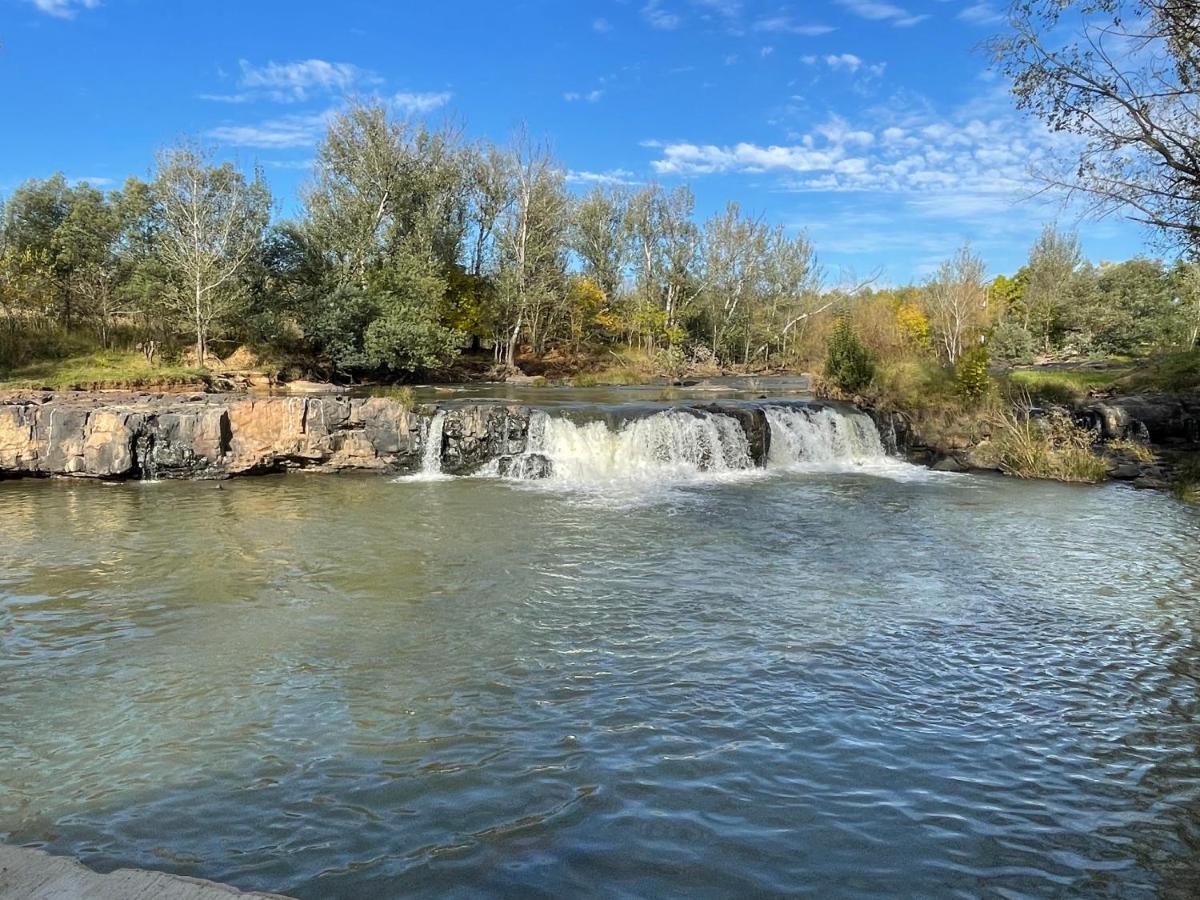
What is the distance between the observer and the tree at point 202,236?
25.6 metres

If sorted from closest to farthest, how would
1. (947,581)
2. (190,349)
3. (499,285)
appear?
(947,581), (190,349), (499,285)

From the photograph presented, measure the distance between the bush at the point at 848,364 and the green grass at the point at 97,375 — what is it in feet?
57.3

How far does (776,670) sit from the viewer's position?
18.8ft

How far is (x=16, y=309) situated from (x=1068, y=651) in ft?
102

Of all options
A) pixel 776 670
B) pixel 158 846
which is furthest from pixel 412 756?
pixel 776 670

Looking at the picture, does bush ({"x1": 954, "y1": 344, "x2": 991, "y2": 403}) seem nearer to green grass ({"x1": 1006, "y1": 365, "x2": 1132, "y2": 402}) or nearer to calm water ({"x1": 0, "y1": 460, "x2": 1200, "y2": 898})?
green grass ({"x1": 1006, "y1": 365, "x2": 1132, "y2": 402})

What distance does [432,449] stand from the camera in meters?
15.9

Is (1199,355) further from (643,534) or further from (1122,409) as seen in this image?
(643,534)

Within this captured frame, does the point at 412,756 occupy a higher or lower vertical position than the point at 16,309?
lower

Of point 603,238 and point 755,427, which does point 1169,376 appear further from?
point 603,238

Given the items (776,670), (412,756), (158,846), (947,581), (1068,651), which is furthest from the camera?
(947,581)

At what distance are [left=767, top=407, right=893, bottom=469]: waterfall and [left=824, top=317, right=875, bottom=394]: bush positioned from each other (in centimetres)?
169

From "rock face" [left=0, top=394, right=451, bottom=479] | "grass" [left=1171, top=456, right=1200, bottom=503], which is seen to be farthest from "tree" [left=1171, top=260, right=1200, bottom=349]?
"rock face" [left=0, top=394, right=451, bottom=479]

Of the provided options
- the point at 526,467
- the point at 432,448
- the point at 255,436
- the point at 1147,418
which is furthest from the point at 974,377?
the point at 255,436
